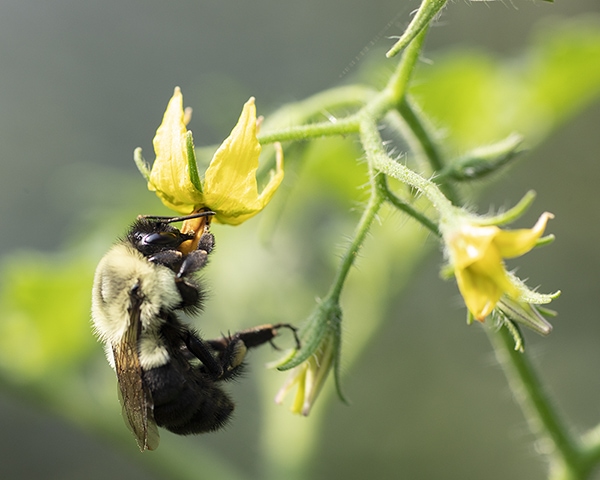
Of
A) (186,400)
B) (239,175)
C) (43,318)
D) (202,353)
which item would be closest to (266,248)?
(202,353)

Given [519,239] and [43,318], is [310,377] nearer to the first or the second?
[519,239]

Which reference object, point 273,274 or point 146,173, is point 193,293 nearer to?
point 146,173

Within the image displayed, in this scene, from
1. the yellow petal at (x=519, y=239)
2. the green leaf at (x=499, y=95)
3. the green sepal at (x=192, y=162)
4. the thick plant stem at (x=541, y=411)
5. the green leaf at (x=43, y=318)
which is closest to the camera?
the yellow petal at (x=519, y=239)

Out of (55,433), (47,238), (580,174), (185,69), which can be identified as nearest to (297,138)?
(580,174)

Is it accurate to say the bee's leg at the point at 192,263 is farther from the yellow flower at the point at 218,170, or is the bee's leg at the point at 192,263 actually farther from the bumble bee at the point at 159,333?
the yellow flower at the point at 218,170

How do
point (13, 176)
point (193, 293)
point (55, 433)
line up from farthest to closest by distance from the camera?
1. point (13, 176)
2. point (55, 433)
3. point (193, 293)

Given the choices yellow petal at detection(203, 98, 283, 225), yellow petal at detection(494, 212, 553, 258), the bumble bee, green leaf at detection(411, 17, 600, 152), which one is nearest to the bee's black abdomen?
the bumble bee

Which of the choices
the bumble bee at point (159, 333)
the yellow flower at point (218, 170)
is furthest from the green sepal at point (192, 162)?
the bumble bee at point (159, 333)
